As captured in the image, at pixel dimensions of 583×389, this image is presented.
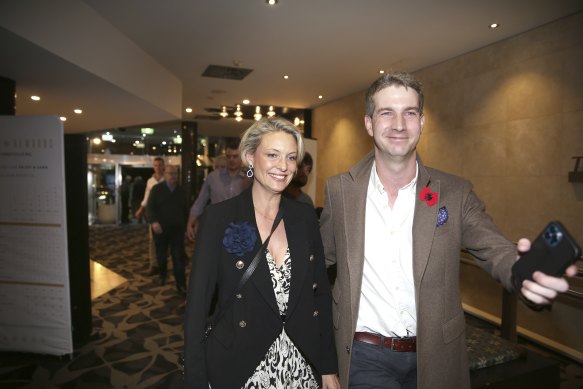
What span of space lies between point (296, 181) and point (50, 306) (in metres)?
2.80

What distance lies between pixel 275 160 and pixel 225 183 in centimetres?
339

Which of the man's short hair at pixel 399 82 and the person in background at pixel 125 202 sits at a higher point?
the man's short hair at pixel 399 82

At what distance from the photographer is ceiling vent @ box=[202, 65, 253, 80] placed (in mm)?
7305

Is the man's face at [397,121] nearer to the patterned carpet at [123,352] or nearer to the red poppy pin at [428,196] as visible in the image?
the red poppy pin at [428,196]

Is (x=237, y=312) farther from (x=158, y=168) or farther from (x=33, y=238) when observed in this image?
(x=158, y=168)

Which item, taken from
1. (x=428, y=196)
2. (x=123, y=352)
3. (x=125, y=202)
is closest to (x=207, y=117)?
(x=125, y=202)

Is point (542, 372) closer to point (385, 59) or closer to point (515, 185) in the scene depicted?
point (515, 185)

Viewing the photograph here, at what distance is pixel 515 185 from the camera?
5.16 meters

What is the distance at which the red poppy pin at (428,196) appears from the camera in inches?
62.9

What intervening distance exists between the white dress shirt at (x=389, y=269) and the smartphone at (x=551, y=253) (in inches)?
22.7

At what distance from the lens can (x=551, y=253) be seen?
0.99m

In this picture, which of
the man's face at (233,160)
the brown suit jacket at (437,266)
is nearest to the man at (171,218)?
the man's face at (233,160)

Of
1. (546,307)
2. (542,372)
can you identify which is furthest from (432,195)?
(542,372)

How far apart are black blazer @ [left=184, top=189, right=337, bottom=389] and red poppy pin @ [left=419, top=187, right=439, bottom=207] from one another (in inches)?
23.1
